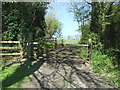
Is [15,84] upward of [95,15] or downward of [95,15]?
downward

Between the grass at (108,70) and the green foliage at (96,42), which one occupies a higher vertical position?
the green foliage at (96,42)

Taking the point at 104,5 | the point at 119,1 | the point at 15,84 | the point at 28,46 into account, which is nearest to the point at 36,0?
the point at 28,46

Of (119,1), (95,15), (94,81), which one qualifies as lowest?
(94,81)

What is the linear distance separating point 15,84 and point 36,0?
9.37 metres

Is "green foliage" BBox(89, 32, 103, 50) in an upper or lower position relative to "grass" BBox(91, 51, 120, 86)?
upper

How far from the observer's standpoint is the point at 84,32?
22203mm

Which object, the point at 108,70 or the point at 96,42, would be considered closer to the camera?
the point at 108,70

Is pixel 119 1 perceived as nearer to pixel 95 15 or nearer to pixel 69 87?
pixel 95 15

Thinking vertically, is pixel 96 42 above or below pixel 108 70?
above

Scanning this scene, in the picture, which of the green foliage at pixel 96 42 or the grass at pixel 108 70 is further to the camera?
the green foliage at pixel 96 42

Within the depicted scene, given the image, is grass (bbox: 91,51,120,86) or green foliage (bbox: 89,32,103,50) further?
green foliage (bbox: 89,32,103,50)

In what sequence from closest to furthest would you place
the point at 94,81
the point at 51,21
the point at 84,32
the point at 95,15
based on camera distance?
1. the point at 94,81
2. the point at 95,15
3. the point at 84,32
4. the point at 51,21

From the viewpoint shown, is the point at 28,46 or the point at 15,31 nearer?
the point at 28,46

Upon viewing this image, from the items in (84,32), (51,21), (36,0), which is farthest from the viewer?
(51,21)
